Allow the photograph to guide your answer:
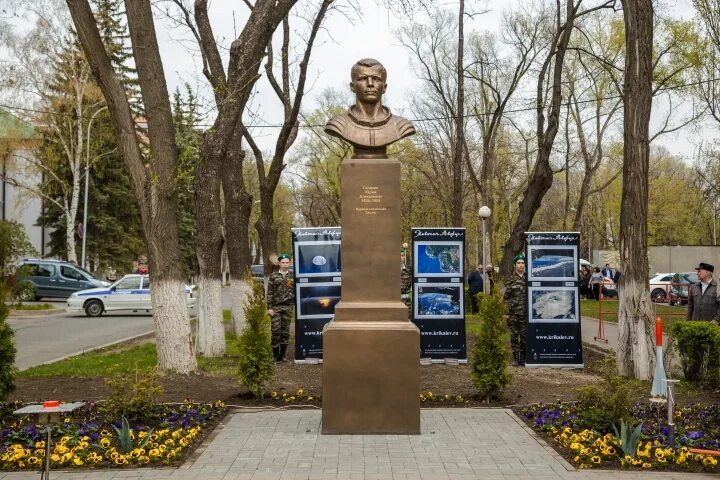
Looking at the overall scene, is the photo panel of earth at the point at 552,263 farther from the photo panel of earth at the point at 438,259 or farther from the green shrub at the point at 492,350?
the green shrub at the point at 492,350

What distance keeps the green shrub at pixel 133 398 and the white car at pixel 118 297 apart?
2183cm

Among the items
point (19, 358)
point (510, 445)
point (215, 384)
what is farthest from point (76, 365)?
point (510, 445)

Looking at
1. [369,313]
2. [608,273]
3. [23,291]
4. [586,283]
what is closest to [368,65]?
[369,313]

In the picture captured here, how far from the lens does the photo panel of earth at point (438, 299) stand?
1588 cm

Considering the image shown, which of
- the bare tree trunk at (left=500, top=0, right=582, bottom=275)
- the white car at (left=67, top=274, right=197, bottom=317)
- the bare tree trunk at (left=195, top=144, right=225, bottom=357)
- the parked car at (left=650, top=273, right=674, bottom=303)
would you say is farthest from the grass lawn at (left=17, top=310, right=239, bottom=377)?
the parked car at (left=650, top=273, right=674, bottom=303)

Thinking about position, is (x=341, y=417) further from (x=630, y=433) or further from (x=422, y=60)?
(x=422, y=60)

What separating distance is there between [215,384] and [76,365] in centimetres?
429

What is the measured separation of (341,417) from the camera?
344 inches

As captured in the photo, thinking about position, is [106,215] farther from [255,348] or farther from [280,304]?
[255,348]

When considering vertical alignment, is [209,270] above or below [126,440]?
above

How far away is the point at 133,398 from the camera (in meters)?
8.82

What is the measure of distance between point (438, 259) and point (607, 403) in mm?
7607

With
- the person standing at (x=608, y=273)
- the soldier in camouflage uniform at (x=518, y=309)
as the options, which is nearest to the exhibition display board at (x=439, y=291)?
the soldier in camouflage uniform at (x=518, y=309)

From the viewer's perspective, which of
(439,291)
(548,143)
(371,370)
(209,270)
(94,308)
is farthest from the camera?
(94,308)
